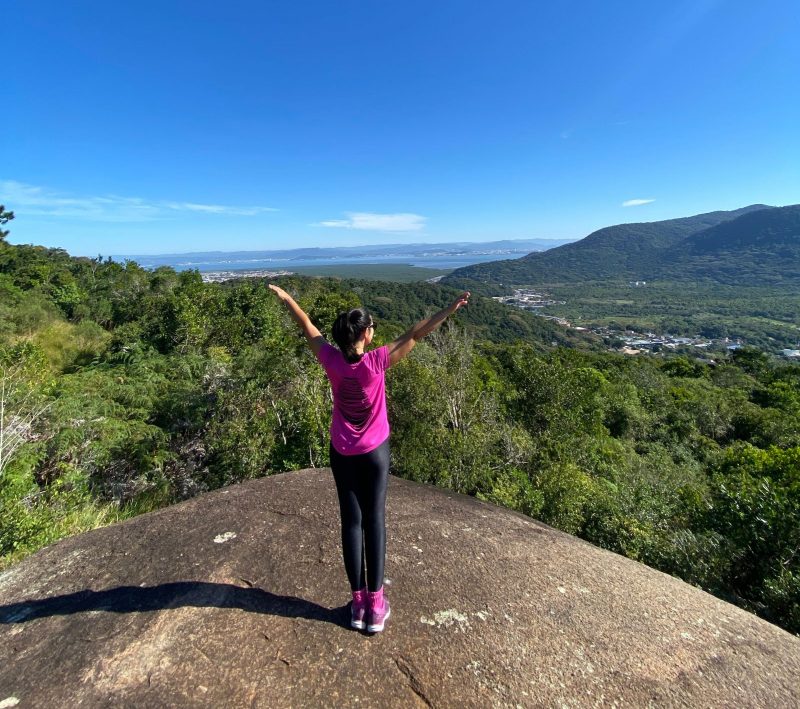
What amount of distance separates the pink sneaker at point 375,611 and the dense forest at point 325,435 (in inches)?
171

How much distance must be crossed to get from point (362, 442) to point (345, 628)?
1.41 m

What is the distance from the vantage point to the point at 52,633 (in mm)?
3074

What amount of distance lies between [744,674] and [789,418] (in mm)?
38502

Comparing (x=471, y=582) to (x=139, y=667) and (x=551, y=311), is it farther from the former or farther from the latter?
(x=551, y=311)

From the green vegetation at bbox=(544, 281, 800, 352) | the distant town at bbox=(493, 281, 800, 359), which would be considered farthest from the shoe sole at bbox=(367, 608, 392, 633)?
the green vegetation at bbox=(544, 281, 800, 352)

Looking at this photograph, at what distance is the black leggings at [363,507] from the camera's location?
2973 millimetres

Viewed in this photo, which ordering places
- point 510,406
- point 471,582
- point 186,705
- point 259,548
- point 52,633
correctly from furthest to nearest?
point 510,406
point 259,548
point 471,582
point 52,633
point 186,705

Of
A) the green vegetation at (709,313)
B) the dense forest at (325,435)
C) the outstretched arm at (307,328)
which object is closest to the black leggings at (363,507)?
the outstretched arm at (307,328)

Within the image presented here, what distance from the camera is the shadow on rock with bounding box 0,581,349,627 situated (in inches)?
128

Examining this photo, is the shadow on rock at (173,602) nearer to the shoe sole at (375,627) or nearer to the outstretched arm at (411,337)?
the shoe sole at (375,627)

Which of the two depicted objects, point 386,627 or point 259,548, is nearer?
point 386,627

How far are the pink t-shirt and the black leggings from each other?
0.08 meters

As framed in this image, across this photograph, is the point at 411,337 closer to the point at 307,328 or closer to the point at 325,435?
the point at 307,328

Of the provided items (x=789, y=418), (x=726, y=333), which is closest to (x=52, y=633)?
(x=789, y=418)
